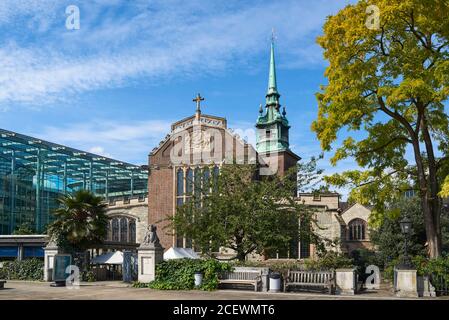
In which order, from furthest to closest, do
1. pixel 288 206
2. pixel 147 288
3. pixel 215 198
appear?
pixel 288 206, pixel 215 198, pixel 147 288

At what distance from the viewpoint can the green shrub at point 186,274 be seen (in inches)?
849

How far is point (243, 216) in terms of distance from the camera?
87.4 feet

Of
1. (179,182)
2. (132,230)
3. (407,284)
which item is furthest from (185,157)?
(407,284)

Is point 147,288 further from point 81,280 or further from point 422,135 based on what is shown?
point 422,135

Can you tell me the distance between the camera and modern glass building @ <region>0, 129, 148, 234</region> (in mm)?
60128

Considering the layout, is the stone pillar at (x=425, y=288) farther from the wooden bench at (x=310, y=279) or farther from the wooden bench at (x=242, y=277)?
the wooden bench at (x=242, y=277)

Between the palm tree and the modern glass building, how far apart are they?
28939 millimetres

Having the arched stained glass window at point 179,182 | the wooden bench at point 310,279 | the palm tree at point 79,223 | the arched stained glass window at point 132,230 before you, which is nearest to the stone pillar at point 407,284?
the wooden bench at point 310,279

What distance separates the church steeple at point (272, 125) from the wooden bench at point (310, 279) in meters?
37.6

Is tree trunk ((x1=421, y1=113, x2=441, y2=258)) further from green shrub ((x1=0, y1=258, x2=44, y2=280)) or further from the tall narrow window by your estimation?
the tall narrow window

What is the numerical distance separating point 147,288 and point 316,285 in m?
7.18

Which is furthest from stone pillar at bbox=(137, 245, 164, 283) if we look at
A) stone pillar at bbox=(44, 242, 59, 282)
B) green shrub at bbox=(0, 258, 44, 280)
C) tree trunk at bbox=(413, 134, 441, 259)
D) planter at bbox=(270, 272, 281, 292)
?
tree trunk at bbox=(413, 134, 441, 259)

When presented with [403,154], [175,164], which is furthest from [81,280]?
[175,164]

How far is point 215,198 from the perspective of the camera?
27781 mm
